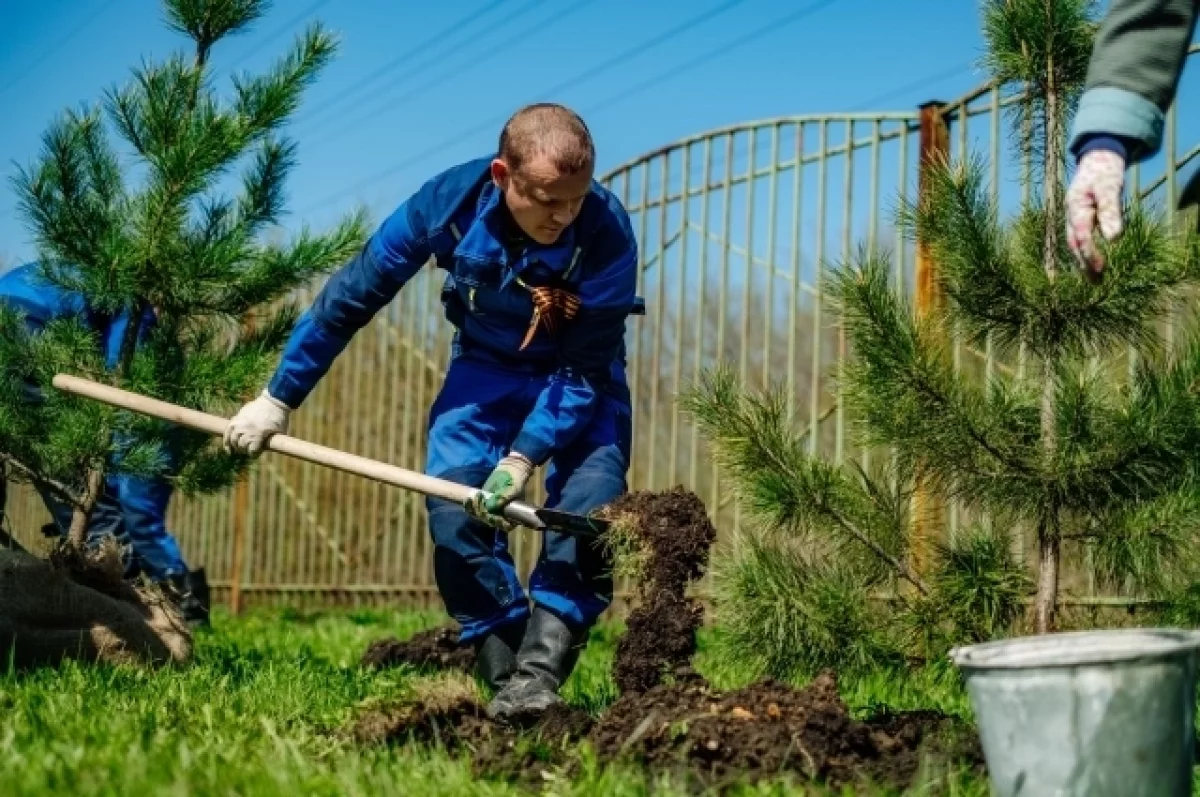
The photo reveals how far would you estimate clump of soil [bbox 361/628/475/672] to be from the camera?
16.7 ft

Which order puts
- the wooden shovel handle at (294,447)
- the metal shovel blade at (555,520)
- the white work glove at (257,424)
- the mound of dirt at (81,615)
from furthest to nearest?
the mound of dirt at (81,615), the white work glove at (257,424), the wooden shovel handle at (294,447), the metal shovel blade at (555,520)

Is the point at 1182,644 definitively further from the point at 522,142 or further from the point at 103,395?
the point at 103,395

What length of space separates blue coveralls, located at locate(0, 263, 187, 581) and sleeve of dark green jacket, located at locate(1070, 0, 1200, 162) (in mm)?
3374

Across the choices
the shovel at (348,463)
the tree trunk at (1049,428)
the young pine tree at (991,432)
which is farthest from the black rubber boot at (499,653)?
the tree trunk at (1049,428)

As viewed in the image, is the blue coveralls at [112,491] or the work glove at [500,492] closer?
the work glove at [500,492]

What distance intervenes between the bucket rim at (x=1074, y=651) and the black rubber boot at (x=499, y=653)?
1738 millimetres

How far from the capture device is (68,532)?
496 centimetres

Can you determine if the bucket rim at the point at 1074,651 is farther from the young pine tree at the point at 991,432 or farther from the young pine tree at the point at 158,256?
the young pine tree at the point at 158,256

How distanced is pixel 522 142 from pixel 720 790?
181 cm

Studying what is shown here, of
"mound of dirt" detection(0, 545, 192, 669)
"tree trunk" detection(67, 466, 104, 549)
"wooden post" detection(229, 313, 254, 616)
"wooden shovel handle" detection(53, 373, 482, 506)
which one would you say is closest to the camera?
"wooden shovel handle" detection(53, 373, 482, 506)

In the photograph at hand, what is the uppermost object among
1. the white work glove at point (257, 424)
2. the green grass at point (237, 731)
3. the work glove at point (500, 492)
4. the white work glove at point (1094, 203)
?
the white work glove at point (1094, 203)

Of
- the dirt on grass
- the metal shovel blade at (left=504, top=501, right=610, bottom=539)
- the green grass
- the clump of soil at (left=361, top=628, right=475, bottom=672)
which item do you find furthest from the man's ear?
the clump of soil at (left=361, top=628, right=475, bottom=672)

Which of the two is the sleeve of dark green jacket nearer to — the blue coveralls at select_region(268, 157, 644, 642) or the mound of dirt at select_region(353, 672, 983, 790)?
the mound of dirt at select_region(353, 672, 983, 790)

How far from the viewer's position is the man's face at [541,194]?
12.5 ft
